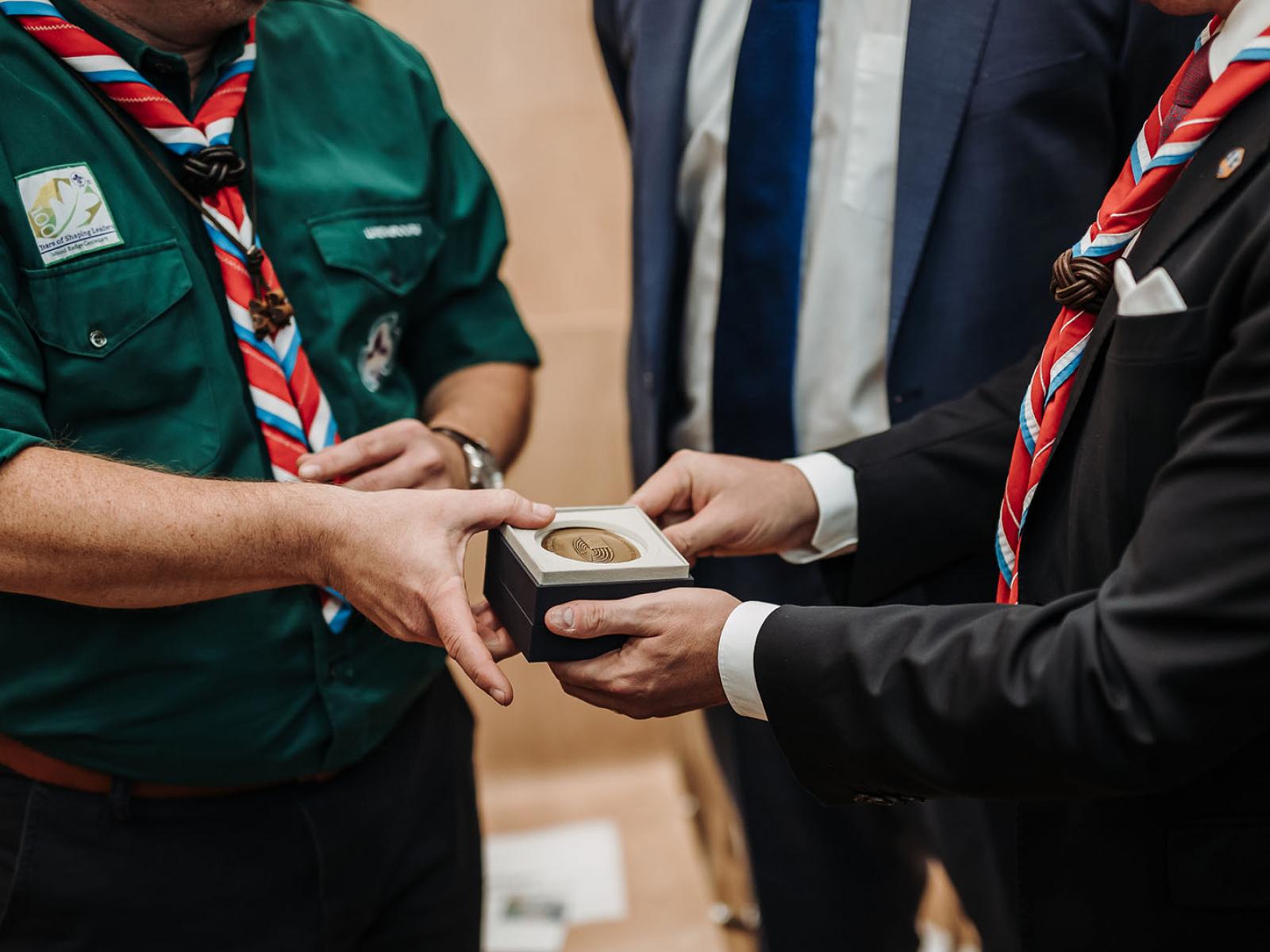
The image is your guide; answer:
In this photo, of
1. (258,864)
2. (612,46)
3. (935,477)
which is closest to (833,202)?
(935,477)

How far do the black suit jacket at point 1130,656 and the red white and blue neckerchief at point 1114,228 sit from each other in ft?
0.07

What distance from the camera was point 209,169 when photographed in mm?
1325

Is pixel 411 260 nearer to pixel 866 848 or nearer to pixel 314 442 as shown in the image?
pixel 314 442

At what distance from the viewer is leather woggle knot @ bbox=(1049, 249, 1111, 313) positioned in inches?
44.9

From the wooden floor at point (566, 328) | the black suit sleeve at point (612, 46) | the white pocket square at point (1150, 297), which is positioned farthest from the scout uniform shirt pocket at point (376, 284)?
the wooden floor at point (566, 328)

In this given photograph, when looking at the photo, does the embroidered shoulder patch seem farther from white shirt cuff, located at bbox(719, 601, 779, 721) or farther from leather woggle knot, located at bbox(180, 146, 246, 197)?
white shirt cuff, located at bbox(719, 601, 779, 721)

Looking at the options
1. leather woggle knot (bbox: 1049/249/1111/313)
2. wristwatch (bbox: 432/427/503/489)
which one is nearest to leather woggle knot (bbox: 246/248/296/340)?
wristwatch (bbox: 432/427/503/489)

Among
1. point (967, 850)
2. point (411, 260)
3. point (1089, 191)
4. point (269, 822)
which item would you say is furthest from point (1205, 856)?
point (411, 260)

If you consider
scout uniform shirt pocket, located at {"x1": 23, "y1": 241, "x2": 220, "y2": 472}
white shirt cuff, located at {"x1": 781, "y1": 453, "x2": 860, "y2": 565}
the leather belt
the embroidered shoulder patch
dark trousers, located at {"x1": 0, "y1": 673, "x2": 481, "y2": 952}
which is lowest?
dark trousers, located at {"x1": 0, "y1": 673, "x2": 481, "y2": 952}

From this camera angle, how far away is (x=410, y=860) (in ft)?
5.07

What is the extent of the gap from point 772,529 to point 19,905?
1.00 metres

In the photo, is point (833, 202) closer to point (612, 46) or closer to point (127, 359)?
point (612, 46)

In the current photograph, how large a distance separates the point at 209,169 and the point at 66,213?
167mm

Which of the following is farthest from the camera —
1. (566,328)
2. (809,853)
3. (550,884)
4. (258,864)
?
(566,328)
